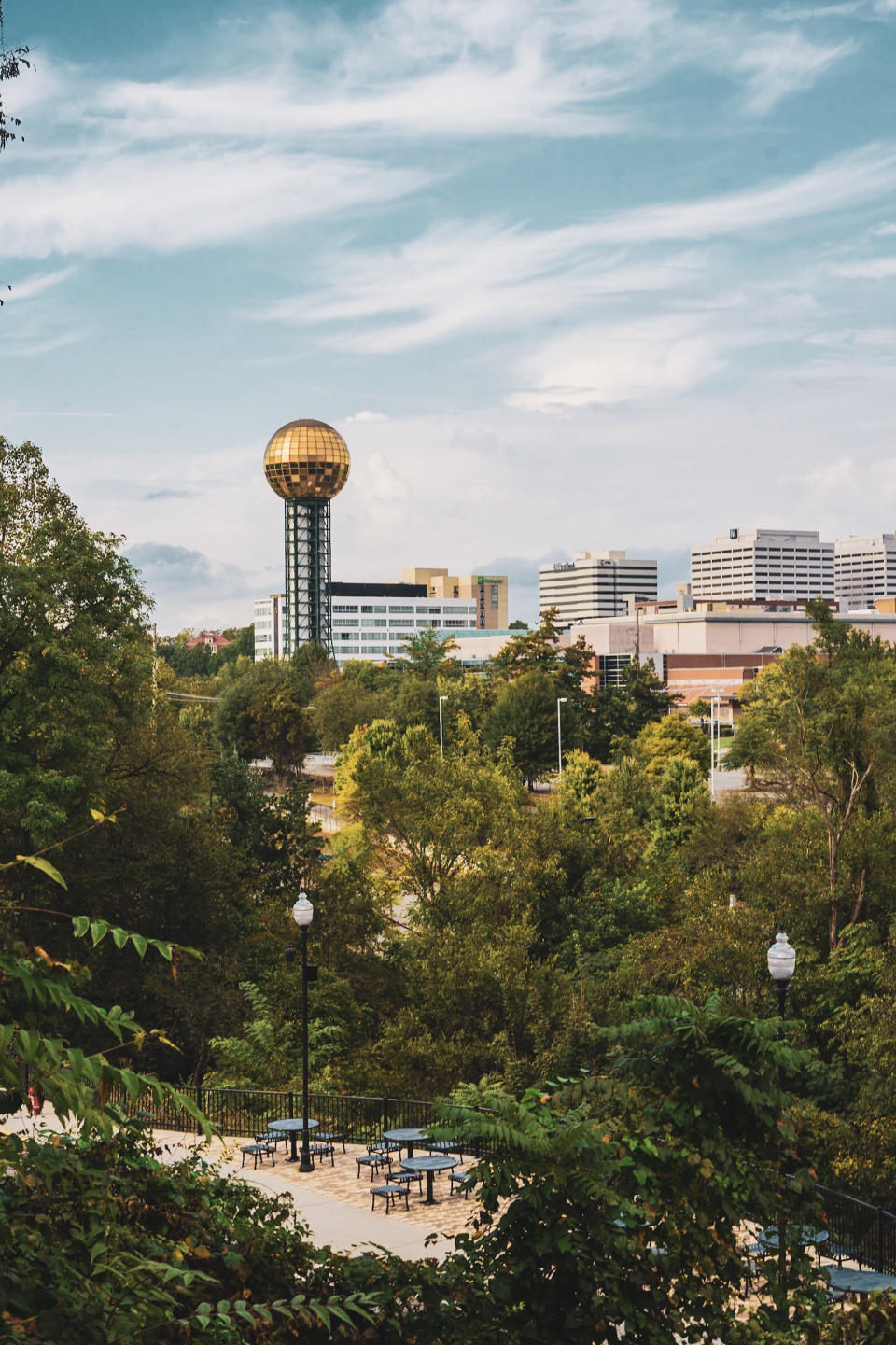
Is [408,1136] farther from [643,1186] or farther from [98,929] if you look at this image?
[98,929]

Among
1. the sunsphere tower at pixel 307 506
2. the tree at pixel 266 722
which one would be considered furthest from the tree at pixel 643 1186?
the sunsphere tower at pixel 307 506

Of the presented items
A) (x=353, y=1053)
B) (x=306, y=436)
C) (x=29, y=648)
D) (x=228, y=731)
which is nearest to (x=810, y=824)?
(x=353, y=1053)

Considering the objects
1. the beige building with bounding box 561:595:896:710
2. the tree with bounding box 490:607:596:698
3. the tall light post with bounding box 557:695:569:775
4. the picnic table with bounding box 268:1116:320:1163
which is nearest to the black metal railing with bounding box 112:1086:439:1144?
the picnic table with bounding box 268:1116:320:1163

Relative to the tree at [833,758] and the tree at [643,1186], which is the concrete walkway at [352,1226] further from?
the tree at [833,758]

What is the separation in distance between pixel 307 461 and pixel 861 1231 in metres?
147

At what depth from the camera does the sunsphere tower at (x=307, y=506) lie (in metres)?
158

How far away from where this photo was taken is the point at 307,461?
6196 inches

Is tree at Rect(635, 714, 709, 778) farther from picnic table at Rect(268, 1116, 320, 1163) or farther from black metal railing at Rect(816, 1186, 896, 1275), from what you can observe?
black metal railing at Rect(816, 1186, 896, 1275)

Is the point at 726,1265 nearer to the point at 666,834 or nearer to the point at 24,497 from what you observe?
the point at 24,497

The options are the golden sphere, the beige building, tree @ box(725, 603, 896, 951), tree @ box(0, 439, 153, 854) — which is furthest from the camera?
the golden sphere

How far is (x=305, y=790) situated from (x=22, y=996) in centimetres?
3868

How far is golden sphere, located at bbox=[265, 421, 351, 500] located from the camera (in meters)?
158

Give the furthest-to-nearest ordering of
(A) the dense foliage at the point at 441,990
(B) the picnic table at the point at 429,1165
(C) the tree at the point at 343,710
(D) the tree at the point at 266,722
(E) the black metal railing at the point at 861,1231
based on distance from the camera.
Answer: (D) the tree at the point at 266,722 → (C) the tree at the point at 343,710 → (B) the picnic table at the point at 429,1165 → (E) the black metal railing at the point at 861,1231 → (A) the dense foliage at the point at 441,990

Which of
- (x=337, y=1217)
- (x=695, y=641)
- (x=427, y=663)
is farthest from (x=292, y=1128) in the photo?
(x=695, y=641)
